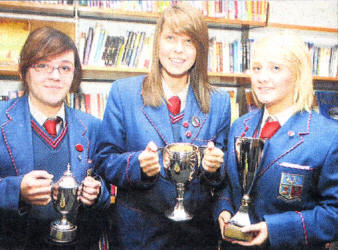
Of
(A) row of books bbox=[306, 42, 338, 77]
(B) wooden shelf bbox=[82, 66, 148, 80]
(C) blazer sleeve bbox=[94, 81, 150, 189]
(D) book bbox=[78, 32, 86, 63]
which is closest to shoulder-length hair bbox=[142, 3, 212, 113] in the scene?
(C) blazer sleeve bbox=[94, 81, 150, 189]

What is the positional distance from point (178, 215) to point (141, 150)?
345 mm

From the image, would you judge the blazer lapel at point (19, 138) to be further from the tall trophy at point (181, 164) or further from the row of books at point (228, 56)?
the row of books at point (228, 56)

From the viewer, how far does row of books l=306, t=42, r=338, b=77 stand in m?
3.54

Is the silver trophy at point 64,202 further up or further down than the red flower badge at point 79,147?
further down

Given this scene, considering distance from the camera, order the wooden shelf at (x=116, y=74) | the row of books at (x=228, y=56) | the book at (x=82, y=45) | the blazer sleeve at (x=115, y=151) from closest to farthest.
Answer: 1. the blazer sleeve at (x=115, y=151)
2. the wooden shelf at (x=116, y=74)
3. the book at (x=82, y=45)
4. the row of books at (x=228, y=56)

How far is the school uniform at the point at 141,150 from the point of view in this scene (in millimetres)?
1539

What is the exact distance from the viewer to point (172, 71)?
1580 mm

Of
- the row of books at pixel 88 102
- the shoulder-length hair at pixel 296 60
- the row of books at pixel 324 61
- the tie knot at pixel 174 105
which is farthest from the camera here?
the row of books at pixel 324 61

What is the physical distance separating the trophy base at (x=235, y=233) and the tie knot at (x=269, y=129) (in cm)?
39

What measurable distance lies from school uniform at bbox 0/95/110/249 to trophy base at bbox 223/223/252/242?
55 centimetres

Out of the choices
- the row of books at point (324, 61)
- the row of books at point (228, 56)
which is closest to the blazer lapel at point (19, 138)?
the row of books at point (228, 56)

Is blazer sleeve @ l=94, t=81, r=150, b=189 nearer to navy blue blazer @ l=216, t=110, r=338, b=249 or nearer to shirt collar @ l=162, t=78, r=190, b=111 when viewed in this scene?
shirt collar @ l=162, t=78, r=190, b=111

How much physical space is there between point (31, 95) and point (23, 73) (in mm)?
108

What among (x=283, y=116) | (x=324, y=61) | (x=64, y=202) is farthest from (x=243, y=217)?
(x=324, y=61)
